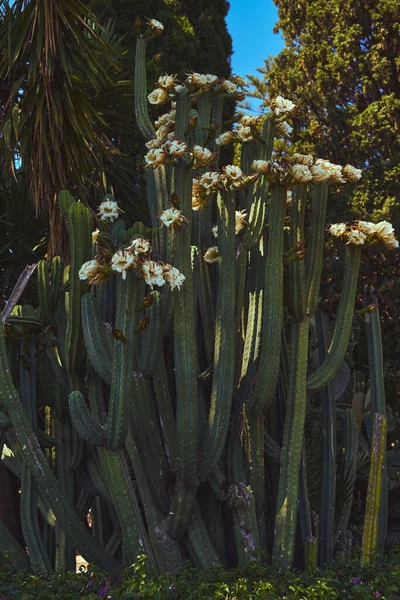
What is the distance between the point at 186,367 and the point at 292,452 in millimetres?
781

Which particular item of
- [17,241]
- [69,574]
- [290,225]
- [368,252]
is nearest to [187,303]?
[290,225]

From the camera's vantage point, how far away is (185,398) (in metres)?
3.64

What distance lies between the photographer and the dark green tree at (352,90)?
11234 millimetres

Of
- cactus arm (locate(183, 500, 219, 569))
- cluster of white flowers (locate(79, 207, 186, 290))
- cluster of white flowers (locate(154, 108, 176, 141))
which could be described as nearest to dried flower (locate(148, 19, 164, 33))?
cluster of white flowers (locate(154, 108, 176, 141))

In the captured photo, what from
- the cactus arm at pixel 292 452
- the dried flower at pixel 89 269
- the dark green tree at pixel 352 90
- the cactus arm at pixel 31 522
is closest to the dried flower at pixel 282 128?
the cactus arm at pixel 292 452

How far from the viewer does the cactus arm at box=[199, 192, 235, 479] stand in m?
3.70

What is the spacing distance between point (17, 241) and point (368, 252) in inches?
227

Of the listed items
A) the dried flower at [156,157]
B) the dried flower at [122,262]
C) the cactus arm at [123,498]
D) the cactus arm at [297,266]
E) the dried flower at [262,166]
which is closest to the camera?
the dried flower at [122,262]

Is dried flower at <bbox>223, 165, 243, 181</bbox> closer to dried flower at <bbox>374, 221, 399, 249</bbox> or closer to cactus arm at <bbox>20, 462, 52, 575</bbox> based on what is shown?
dried flower at <bbox>374, 221, 399, 249</bbox>

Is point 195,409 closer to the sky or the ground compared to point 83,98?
closer to the ground

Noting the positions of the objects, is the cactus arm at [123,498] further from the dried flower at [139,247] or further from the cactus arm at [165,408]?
the dried flower at [139,247]

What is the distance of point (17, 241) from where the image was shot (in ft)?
22.1

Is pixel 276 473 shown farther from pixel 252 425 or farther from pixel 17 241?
pixel 17 241

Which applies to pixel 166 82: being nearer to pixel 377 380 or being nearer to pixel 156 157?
pixel 156 157
